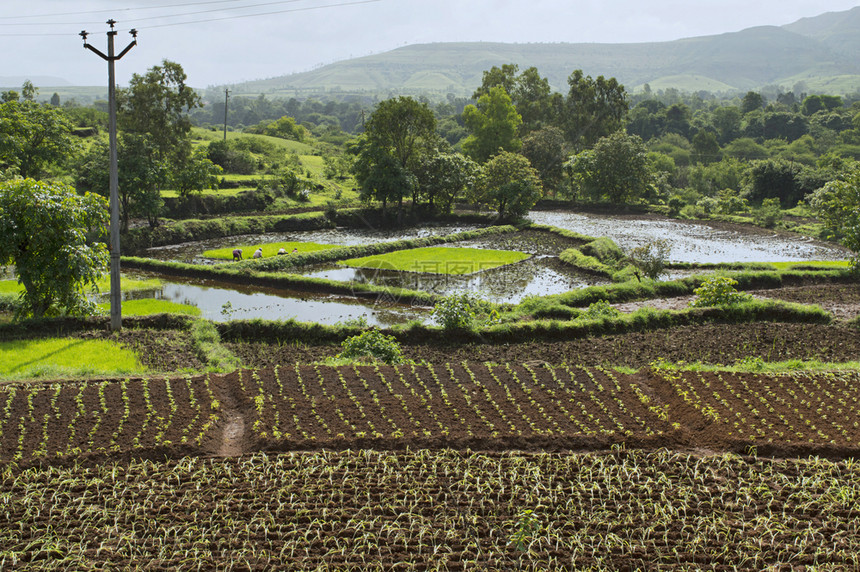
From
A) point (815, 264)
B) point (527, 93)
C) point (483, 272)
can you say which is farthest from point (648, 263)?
point (527, 93)

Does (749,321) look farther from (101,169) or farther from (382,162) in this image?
(101,169)

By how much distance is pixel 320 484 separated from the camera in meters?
8.52

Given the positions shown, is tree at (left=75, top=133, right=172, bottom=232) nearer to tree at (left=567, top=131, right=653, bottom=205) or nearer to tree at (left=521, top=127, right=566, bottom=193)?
tree at (left=521, top=127, right=566, bottom=193)

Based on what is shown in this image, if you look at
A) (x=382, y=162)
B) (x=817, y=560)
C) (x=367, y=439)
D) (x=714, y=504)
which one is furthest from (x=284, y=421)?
(x=382, y=162)

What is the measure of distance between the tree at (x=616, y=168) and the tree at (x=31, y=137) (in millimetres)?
37542

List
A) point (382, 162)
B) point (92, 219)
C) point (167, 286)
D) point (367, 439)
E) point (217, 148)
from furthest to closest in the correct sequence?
1. point (217, 148)
2. point (382, 162)
3. point (167, 286)
4. point (92, 219)
5. point (367, 439)

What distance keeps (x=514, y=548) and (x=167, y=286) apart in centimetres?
2102

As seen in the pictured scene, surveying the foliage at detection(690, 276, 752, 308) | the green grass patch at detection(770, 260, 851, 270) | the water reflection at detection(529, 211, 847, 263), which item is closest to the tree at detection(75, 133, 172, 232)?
the water reflection at detection(529, 211, 847, 263)

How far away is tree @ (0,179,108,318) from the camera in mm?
15516

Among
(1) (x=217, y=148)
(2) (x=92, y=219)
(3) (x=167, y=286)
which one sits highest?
(1) (x=217, y=148)

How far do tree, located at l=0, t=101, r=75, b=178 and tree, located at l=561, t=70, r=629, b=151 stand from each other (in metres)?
48.9

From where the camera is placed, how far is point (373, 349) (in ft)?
47.9

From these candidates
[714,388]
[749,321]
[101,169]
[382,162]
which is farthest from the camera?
[382,162]

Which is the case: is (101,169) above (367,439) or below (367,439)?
above
